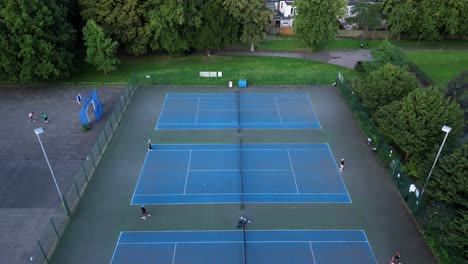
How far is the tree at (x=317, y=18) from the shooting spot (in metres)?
43.0

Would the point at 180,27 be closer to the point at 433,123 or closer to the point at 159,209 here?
the point at 159,209

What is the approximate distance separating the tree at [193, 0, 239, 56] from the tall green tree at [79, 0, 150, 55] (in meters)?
6.33

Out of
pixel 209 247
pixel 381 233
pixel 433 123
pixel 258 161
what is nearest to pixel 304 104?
pixel 258 161

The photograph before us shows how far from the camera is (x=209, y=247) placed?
20.2m

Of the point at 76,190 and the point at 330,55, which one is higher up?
the point at 330,55

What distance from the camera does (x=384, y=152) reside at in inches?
1029

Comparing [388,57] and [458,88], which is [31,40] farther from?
[458,88]

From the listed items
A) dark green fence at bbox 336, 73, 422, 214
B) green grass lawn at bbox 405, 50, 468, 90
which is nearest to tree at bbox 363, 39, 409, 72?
dark green fence at bbox 336, 73, 422, 214

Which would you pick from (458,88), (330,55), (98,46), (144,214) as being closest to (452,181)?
(458,88)

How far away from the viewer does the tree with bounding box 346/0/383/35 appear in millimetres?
48812

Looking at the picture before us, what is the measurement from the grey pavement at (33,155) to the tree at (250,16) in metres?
16.3

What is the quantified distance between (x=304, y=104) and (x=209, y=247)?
18736 millimetres

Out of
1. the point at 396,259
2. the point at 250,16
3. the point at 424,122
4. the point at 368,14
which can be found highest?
the point at 250,16

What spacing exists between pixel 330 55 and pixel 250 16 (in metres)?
11.6
